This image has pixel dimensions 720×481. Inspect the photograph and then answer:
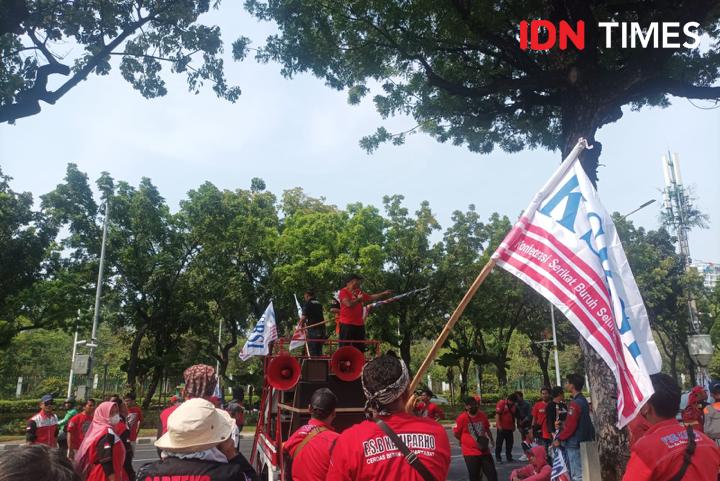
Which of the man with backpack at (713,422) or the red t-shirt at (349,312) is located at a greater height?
the red t-shirt at (349,312)

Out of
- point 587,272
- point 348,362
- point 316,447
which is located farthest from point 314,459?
point 348,362

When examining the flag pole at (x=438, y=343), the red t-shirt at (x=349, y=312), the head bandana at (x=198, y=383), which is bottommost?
the head bandana at (x=198, y=383)

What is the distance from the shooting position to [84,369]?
21.5 metres

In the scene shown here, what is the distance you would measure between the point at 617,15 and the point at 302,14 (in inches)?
246

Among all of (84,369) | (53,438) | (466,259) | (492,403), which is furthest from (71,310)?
(492,403)

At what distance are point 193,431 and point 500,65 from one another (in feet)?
38.0

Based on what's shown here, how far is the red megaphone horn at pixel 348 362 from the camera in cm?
786

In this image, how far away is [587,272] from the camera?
3.94 meters

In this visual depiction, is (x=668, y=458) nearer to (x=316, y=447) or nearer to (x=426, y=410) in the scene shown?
(x=316, y=447)

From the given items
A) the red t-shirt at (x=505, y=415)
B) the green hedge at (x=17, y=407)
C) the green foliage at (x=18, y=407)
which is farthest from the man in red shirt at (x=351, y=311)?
the green hedge at (x=17, y=407)

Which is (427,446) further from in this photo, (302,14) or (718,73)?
(718,73)

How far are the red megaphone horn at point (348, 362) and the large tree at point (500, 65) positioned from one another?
3274 mm

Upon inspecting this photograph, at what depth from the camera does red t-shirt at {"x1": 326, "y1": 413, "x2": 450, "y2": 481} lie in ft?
8.52

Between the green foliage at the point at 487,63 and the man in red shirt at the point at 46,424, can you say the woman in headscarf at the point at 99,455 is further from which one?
the green foliage at the point at 487,63
